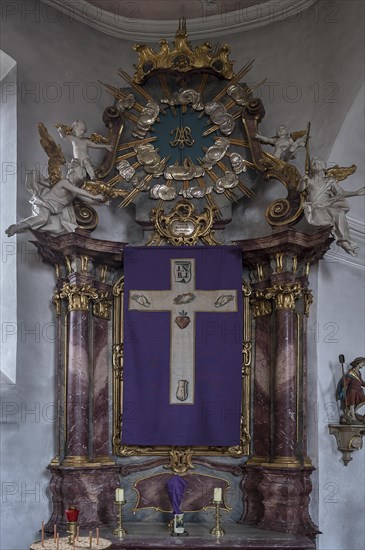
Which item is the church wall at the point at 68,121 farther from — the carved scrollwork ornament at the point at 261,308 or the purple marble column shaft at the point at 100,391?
the carved scrollwork ornament at the point at 261,308

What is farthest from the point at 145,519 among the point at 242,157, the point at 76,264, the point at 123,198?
the point at 242,157

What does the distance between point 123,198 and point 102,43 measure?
8.07 feet

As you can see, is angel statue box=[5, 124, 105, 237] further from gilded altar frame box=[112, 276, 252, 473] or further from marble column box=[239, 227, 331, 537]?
marble column box=[239, 227, 331, 537]

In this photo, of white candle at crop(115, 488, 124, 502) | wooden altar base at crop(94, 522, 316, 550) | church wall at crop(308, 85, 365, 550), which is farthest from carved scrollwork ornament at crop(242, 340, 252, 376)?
white candle at crop(115, 488, 124, 502)

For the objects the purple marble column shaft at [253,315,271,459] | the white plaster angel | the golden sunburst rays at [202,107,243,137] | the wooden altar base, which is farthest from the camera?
the golden sunburst rays at [202,107,243,137]

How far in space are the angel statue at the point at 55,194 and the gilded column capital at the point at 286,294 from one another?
216 centimetres

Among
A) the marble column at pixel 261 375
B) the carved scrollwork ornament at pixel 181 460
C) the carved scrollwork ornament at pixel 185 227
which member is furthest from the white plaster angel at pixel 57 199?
the carved scrollwork ornament at pixel 181 460

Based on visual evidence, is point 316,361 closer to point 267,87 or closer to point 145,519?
point 145,519

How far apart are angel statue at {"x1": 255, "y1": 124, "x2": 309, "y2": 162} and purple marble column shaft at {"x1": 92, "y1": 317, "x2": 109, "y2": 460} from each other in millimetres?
2762

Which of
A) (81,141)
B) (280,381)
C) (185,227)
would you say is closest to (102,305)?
(185,227)

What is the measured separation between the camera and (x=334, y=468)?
9.06 metres

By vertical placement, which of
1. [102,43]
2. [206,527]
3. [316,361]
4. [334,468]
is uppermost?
[102,43]

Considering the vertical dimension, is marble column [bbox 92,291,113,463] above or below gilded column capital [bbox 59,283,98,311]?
below

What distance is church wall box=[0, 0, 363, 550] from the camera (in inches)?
347
